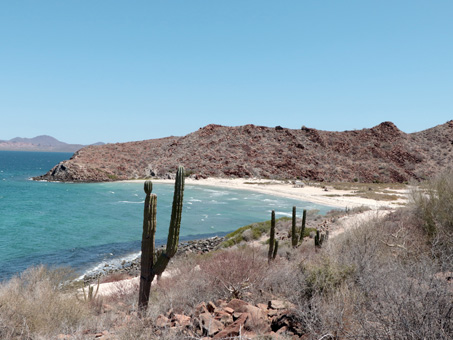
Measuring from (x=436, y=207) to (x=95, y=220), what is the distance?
2676 cm

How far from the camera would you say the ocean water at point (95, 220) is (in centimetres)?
1970

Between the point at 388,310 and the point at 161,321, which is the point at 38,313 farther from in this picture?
the point at 388,310

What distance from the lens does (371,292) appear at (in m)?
5.43

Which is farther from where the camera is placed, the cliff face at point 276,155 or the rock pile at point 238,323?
the cliff face at point 276,155

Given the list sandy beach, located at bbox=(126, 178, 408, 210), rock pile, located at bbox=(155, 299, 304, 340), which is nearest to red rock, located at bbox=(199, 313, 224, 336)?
rock pile, located at bbox=(155, 299, 304, 340)

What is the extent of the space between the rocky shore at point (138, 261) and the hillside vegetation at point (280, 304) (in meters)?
4.60

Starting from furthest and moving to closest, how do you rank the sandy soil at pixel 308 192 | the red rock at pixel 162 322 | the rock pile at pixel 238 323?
the sandy soil at pixel 308 192 < the red rock at pixel 162 322 < the rock pile at pixel 238 323

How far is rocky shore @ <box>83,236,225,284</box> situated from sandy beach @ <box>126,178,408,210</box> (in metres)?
15.7

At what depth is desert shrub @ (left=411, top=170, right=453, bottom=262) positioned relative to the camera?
9.99m

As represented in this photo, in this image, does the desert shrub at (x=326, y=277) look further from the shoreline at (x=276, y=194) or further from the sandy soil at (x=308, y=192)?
the sandy soil at (x=308, y=192)

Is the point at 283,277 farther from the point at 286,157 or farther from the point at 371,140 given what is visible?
the point at 371,140

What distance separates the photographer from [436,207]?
10.9 metres

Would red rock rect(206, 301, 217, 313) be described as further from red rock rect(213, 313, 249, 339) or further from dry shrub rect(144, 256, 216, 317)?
red rock rect(213, 313, 249, 339)

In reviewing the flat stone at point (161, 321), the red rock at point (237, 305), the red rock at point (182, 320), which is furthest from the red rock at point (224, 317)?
the flat stone at point (161, 321)
